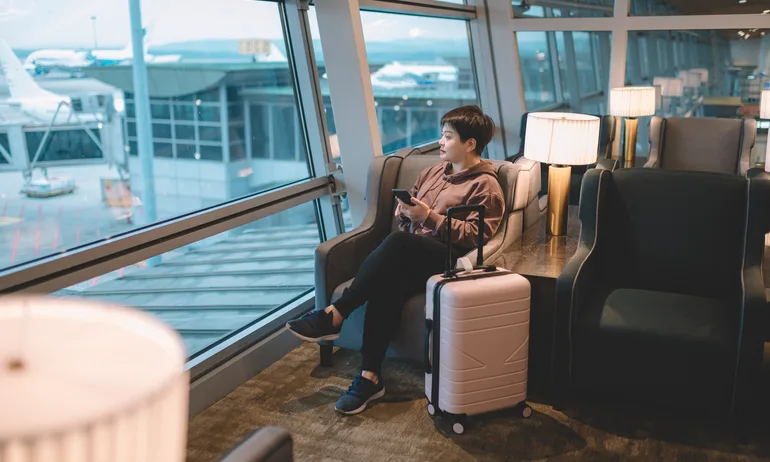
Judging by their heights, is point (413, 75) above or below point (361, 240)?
above

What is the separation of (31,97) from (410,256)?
1628 mm

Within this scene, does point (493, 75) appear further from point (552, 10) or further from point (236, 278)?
point (236, 278)

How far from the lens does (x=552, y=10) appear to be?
7211 mm

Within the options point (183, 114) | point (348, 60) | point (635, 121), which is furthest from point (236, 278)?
point (635, 121)

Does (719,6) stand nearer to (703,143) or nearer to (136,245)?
(703,143)

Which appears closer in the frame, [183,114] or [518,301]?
[518,301]

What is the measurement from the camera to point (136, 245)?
3039 mm

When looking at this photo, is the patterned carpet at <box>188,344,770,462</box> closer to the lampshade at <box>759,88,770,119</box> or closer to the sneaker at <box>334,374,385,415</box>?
the sneaker at <box>334,374,385,415</box>

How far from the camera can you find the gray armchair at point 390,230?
333 centimetres

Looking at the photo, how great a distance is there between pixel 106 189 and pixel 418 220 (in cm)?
133

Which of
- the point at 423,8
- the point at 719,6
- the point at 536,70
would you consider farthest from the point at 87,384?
the point at 536,70

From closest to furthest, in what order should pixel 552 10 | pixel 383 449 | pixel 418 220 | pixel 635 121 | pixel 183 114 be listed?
pixel 383 449 → pixel 418 220 → pixel 183 114 → pixel 635 121 → pixel 552 10

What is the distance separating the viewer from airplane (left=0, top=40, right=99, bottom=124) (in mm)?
2689

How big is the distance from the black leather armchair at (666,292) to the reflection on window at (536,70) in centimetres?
418
